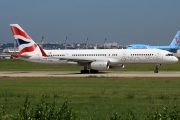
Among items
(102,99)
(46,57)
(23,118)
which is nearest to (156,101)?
(102,99)

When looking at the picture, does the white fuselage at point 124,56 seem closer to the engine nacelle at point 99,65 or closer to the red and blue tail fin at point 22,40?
the engine nacelle at point 99,65

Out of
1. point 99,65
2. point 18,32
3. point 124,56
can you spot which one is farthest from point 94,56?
point 18,32

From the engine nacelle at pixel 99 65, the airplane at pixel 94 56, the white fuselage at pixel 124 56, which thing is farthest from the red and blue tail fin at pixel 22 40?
the engine nacelle at pixel 99 65

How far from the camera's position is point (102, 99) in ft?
67.2

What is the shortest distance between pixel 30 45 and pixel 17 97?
31149 mm

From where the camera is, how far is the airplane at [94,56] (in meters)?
47.7

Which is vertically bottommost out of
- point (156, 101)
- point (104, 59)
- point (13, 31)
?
point (156, 101)

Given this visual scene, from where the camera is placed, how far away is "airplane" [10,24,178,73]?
47.7 metres

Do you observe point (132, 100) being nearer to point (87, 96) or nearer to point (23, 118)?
point (87, 96)

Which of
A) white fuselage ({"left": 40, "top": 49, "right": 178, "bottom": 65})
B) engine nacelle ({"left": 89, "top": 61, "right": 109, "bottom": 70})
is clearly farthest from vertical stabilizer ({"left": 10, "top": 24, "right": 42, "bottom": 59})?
engine nacelle ({"left": 89, "top": 61, "right": 109, "bottom": 70})

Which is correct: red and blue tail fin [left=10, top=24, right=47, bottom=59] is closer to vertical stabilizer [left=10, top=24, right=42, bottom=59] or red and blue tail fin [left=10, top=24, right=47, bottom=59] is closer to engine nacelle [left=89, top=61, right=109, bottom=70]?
vertical stabilizer [left=10, top=24, right=42, bottom=59]

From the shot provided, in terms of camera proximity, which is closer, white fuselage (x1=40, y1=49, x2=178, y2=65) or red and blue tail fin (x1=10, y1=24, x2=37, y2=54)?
white fuselage (x1=40, y1=49, x2=178, y2=65)

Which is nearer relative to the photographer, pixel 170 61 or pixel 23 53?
pixel 170 61

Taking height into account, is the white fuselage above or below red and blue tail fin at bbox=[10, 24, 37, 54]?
below
